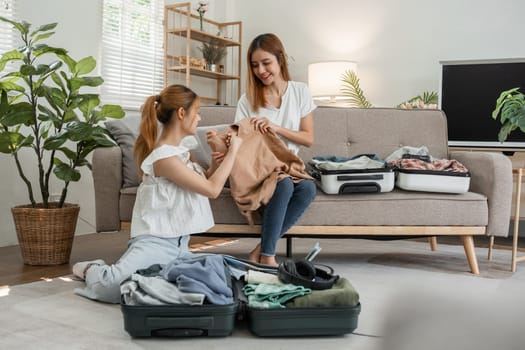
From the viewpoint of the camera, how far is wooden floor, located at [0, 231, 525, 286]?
248 centimetres

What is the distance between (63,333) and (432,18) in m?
3.82

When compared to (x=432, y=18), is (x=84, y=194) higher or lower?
lower

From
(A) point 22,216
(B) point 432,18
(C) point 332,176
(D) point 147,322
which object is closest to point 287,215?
(C) point 332,176

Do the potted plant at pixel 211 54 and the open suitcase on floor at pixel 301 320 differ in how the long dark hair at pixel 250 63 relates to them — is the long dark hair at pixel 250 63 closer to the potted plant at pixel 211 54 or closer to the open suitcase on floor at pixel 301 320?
the open suitcase on floor at pixel 301 320

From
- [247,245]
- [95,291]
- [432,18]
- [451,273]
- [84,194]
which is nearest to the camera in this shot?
[95,291]

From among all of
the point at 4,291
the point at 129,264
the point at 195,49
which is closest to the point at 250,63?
the point at 129,264

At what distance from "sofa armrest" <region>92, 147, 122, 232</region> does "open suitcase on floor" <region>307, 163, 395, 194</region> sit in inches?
38.0

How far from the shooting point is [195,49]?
498 cm

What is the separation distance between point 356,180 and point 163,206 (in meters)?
0.94

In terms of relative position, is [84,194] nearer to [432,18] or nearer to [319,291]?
[319,291]

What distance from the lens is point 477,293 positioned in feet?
1.37

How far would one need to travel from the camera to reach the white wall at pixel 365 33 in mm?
3705

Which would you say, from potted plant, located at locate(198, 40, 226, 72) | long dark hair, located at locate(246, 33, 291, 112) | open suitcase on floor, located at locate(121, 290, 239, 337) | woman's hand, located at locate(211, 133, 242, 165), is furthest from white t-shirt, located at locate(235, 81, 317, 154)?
potted plant, located at locate(198, 40, 226, 72)

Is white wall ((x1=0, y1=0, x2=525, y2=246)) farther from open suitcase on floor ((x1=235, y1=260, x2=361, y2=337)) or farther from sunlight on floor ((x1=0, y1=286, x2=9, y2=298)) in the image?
open suitcase on floor ((x1=235, y1=260, x2=361, y2=337))
